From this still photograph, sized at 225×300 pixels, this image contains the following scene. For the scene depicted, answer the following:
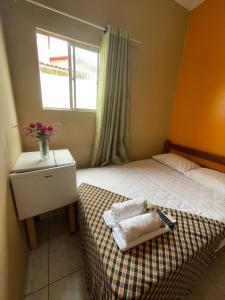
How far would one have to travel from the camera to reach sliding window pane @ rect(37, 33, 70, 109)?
1.56m

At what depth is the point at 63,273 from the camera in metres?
1.22

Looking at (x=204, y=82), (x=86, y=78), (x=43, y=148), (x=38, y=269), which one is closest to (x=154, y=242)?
(x=38, y=269)

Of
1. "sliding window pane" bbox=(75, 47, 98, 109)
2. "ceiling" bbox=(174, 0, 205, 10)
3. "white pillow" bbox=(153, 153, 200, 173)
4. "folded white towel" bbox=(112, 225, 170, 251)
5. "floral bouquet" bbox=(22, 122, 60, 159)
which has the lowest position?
"folded white towel" bbox=(112, 225, 170, 251)

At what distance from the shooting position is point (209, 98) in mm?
2035

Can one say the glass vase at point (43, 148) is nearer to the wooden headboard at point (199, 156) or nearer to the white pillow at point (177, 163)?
the white pillow at point (177, 163)

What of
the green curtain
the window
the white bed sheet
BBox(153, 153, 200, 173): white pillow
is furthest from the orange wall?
the window

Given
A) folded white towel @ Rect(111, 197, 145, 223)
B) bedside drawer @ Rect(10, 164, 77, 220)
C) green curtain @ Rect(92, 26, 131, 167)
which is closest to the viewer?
folded white towel @ Rect(111, 197, 145, 223)

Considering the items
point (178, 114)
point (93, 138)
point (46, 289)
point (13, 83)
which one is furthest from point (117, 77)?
point (46, 289)

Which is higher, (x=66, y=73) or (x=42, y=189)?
(x=66, y=73)

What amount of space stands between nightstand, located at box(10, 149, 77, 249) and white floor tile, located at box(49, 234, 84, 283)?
0.70 feet

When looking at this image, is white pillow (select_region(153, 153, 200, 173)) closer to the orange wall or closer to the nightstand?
the orange wall

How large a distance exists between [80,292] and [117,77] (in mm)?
2269

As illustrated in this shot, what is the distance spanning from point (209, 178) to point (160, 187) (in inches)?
26.8

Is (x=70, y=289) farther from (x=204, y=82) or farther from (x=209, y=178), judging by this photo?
(x=204, y=82)
